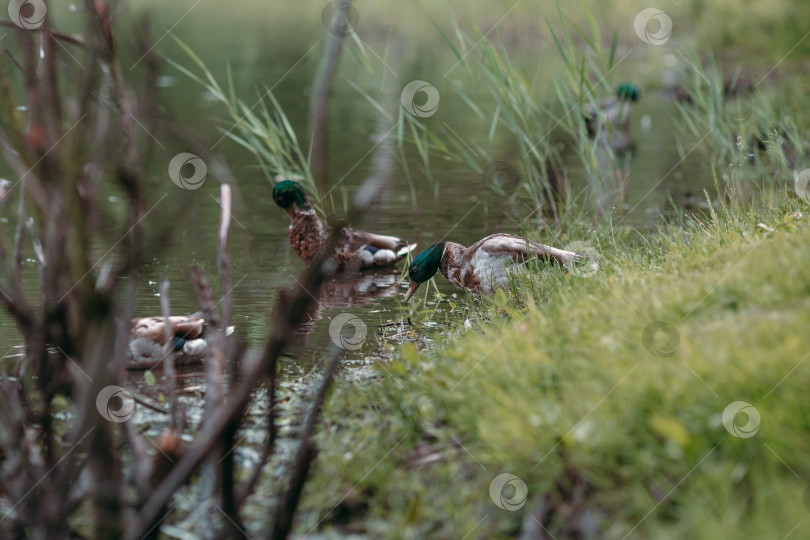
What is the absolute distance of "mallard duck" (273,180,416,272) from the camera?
7734mm

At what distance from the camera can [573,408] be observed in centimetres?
319

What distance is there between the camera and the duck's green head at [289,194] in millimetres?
7754

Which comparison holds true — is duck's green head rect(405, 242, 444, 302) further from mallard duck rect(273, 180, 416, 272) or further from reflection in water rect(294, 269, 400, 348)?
mallard duck rect(273, 180, 416, 272)
